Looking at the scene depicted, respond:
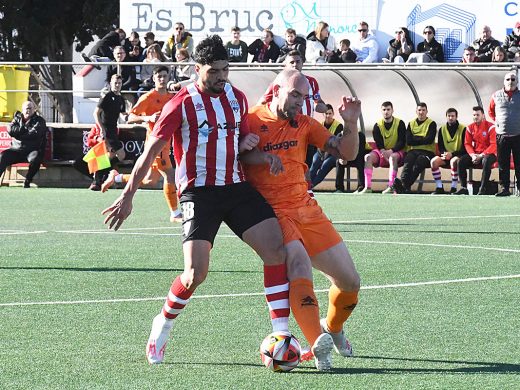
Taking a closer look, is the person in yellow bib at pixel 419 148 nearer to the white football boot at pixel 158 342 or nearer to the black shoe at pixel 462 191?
the black shoe at pixel 462 191

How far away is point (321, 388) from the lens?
604 centimetres

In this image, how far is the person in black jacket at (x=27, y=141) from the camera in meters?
25.3

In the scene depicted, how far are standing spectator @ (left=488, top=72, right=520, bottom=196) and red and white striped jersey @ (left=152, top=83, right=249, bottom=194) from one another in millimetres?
14841

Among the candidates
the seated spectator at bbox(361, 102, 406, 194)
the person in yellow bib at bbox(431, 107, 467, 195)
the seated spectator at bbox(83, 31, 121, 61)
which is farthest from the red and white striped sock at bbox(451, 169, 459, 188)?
the seated spectator at bbox(83, 31, 121, 61)

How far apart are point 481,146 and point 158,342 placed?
16611 mm

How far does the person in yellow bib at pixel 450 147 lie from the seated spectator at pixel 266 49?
418 centimetres

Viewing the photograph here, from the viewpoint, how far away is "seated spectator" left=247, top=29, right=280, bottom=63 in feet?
83.8

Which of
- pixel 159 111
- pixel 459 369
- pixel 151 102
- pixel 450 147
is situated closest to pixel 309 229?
pixel 459 369

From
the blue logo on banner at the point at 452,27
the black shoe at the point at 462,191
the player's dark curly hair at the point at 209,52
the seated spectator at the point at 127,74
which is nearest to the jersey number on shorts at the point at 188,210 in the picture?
the player's dark curly hair at the point at 209,52

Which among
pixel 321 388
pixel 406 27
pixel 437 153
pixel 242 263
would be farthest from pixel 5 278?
pixel 406 27

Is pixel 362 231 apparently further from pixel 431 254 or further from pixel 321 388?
pixel 321 388

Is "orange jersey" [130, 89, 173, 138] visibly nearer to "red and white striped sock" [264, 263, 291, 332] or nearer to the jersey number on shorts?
the jersey number on shorts

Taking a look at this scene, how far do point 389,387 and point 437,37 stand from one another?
66.3 ft

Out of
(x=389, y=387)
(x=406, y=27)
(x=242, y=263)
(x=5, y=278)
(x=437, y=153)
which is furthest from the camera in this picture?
(x=406, y=27)
